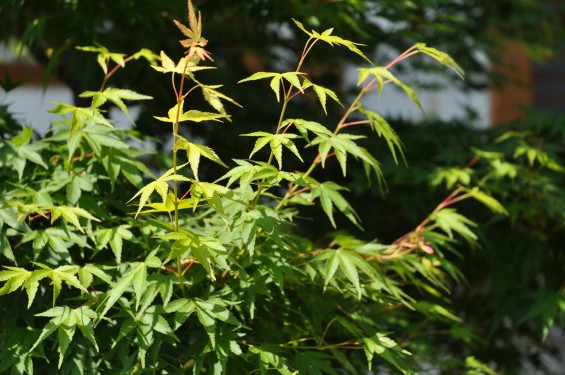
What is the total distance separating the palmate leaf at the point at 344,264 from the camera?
2322mm

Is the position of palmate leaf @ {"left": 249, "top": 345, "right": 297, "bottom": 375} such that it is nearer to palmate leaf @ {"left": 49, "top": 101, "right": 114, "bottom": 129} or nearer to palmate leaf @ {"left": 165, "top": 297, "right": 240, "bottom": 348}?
palmate leaf @ {"left": 165, "top": 297, "right": 240, "bottom": 348}

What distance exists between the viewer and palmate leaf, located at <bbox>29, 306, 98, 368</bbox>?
2162 mm

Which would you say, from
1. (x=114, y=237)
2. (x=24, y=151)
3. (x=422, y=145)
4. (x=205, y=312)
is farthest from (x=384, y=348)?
(x=422, y=145)

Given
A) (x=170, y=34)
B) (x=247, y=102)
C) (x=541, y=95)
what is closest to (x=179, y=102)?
(x=170, y=34)

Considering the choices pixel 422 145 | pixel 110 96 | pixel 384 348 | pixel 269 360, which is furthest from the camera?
pixel 422 145

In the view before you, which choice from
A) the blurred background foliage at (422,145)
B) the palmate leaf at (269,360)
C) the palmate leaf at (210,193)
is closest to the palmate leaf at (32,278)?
the palmate leaf at (210,193)

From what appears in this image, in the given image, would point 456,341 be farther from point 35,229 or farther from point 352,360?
point 35,229

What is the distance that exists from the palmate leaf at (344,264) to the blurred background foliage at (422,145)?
0.97 m

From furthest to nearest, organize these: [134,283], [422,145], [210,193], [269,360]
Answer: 1. [422,145]
2. [269,360]
3. [134,283]
4. [210,193]

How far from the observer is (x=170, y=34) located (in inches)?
153

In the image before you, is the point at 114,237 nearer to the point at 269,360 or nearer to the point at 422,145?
the point at 269,360

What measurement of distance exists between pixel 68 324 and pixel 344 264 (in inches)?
27.5

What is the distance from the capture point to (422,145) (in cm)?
386

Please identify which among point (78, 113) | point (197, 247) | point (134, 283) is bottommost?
point (134, 283)
